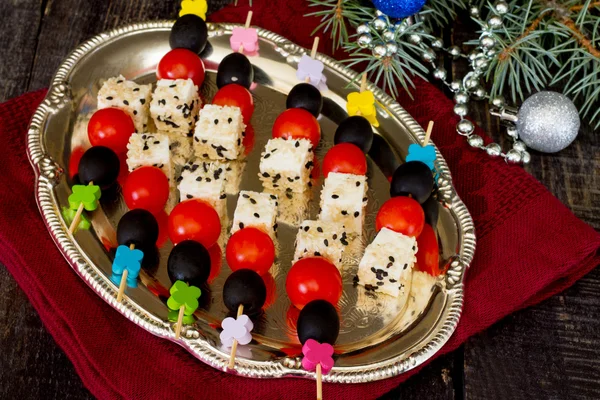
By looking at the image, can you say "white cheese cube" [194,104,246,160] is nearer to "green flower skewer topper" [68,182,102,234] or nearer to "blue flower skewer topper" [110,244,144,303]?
"green flower skewer topper" [68,182,102,234]

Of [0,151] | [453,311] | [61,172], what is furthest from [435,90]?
[0,151]

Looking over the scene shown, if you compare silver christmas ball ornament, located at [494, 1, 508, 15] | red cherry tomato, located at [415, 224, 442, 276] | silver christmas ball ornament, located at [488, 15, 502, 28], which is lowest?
red cherry tomato, located at [415, 224, 442, 276]

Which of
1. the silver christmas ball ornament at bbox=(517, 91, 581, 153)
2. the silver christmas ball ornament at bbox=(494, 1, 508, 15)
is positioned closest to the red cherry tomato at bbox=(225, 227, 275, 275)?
the silver christmas ball ornament at bbox=(517, 91, 581, 153)

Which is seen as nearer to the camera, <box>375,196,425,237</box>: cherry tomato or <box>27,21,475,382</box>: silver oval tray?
<box>27,21,475,382</box>: silver oval tray

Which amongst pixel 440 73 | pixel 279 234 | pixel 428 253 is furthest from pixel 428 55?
pixel 279 234

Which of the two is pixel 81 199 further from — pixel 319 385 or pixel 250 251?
pixel 319 385

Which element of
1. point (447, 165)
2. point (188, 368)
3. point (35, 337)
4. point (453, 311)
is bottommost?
point (35, 337)

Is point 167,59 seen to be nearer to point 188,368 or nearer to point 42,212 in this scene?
point 42,212

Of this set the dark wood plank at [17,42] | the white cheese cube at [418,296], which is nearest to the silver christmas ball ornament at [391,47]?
the white cheese cube at [418,296]
